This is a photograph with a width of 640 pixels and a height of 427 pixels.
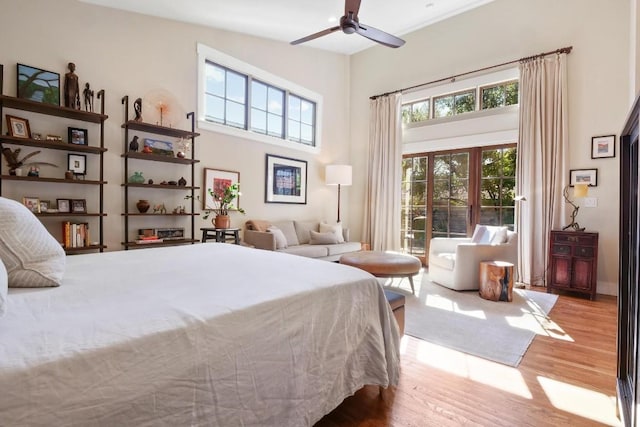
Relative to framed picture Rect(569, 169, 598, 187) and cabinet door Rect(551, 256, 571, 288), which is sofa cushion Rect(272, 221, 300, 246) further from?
framed picture Rect(569, 169, 598, 187)

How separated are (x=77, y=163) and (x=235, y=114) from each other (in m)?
2.18

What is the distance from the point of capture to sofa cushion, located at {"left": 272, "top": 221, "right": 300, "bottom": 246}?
495 cm

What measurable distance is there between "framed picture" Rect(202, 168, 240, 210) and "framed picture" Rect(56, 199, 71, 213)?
4.82ft

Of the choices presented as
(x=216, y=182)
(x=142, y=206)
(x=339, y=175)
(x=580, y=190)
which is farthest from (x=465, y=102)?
(x=142, y=206)

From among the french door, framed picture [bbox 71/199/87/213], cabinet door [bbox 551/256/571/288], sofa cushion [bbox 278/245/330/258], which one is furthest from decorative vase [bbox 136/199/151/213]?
cabinet door [bbox 551/256/571/288]

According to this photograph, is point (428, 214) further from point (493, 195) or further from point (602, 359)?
point (602, 359)

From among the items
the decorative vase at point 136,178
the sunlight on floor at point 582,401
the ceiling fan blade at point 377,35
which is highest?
the ceiling fan blade at point 377,35

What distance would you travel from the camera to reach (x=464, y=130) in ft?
16.4

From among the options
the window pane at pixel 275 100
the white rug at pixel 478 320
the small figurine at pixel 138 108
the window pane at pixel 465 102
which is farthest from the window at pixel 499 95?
the small figurine at pixel 138 108

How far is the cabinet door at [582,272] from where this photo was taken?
3.58 m

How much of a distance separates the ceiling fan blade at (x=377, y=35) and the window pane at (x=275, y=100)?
2.29 metres

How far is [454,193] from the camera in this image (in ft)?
17.0

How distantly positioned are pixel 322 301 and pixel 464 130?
15.4 feet

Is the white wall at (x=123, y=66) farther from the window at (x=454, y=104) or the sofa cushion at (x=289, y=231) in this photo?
the window at (x=454, y=104)
